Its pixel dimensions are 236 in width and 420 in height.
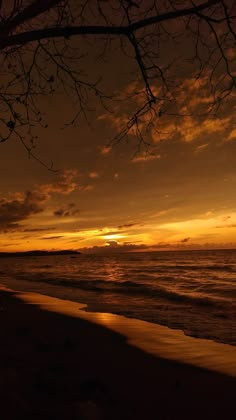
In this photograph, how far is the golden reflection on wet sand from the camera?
6617mm

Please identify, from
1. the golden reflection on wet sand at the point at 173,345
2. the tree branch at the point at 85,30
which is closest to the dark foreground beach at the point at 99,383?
the golden reflection on wet sand at the point at 173,345

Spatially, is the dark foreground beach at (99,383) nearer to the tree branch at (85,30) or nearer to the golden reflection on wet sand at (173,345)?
the golden reflection on wet sand at (173,345)

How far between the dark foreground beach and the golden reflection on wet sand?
0.33 meters

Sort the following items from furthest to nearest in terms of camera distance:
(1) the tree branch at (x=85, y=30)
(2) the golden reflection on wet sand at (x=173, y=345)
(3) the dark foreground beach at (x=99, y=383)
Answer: (2) the golden reflection on wet sand at (x=173, y=345), (3) the dark foreground beach at (x=99, y=383), (1) the tree branch at (x=85, y=30)

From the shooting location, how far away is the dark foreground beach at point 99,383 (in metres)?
3.87

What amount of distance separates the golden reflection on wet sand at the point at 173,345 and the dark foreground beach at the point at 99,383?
0.33 meters

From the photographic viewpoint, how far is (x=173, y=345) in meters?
7.95

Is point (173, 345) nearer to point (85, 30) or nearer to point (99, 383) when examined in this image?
point (99, 383)

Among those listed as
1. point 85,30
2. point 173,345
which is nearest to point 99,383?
point 173,345

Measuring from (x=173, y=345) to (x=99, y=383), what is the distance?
3.51 meters

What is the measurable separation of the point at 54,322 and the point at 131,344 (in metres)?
3.16

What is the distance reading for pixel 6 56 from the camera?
15.4ft

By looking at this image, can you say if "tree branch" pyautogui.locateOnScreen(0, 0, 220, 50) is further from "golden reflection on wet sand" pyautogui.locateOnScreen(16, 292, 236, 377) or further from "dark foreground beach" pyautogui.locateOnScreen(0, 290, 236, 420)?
"golden reflection on wet sand" pyautogui.locateOnScreen(16, 292, 236, 377)

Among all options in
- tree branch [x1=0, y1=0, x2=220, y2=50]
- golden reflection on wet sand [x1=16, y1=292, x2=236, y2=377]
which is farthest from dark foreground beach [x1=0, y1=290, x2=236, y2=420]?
tree branch [x1=0, y1=0, x2=220, y2=50]
